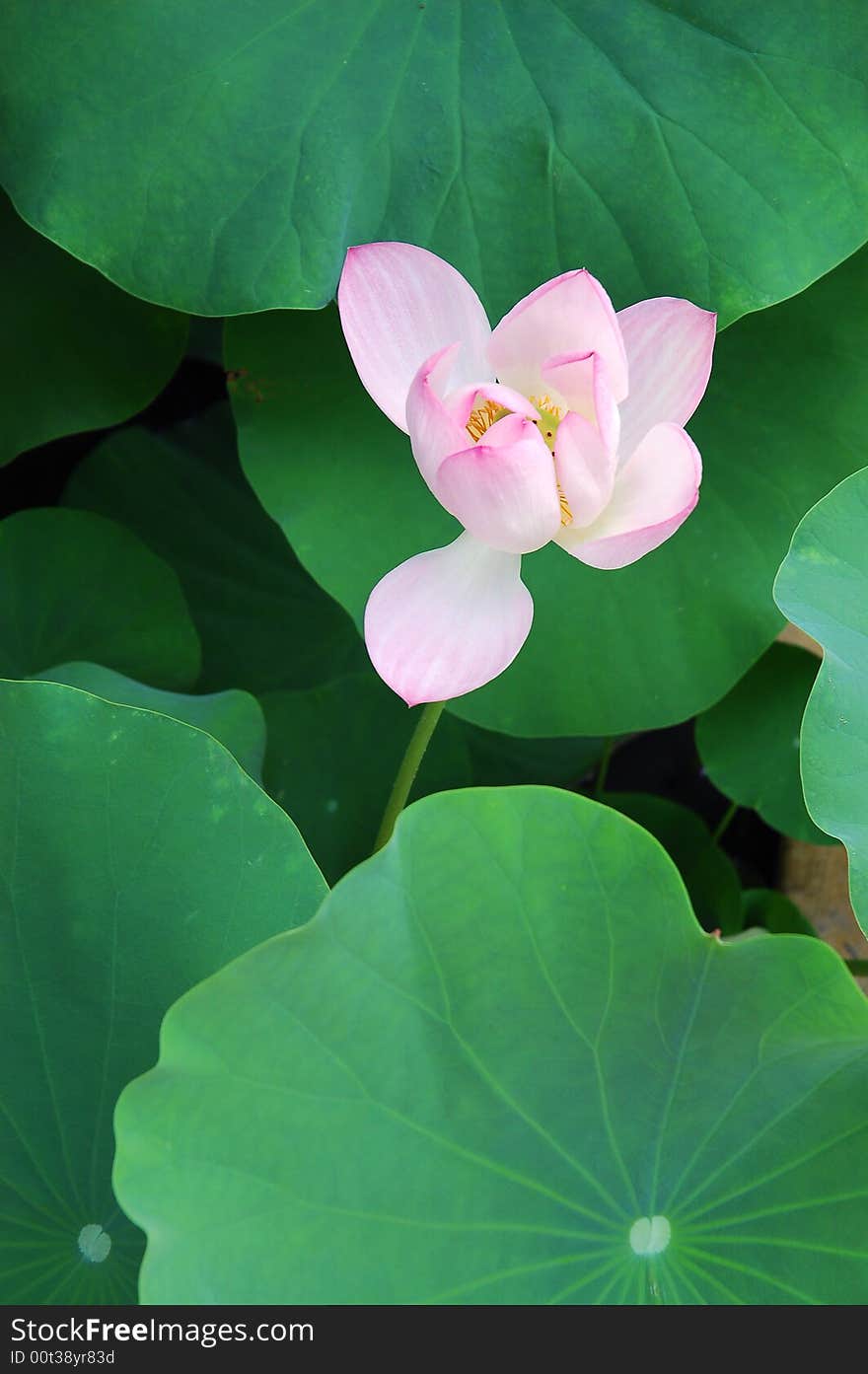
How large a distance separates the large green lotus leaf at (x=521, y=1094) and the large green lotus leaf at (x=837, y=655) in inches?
5.1

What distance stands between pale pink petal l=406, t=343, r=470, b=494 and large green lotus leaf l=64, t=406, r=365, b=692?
2.38 ft

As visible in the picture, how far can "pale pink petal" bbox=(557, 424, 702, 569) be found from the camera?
2.10 feet

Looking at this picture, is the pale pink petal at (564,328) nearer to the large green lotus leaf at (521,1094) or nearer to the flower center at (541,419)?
the flower center at (541,419)

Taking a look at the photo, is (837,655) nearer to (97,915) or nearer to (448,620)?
(448,620)

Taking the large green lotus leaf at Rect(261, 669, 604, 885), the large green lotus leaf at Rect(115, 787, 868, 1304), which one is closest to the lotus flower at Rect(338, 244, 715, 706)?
the large green lotus leaf at Rect(115, 787, 868, 1304)

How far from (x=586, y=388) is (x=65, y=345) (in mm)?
679

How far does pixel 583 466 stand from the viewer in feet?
2.11

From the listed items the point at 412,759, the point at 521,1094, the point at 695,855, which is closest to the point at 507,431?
the point at 412,759

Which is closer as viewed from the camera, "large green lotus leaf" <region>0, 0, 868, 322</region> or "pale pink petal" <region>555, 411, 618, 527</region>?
"pale pink petal" <region>555, 411, 618, 527</region>

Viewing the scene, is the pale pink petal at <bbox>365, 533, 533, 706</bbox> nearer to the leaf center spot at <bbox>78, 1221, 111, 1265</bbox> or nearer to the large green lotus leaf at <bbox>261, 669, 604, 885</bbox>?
the leaf center spot at <bbox>78, 1221, 111, 1265</bbox>

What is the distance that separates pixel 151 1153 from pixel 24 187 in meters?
0.72

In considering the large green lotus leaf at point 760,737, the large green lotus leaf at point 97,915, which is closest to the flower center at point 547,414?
the large green lotus leaf at point 97,915
